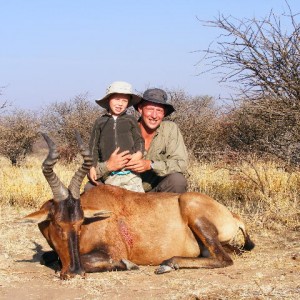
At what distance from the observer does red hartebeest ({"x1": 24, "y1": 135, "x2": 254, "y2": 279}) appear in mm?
5758

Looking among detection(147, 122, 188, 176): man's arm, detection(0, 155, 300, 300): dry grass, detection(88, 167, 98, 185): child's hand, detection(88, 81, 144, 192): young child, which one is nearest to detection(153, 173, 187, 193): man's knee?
detection(147, 122, 188, 176): man's arm

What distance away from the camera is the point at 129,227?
6273 millimetres

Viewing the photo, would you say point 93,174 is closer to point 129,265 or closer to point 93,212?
point 93,212

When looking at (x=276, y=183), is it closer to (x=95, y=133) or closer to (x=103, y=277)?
(x=95, y=133)

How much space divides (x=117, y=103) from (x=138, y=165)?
86 centimetres

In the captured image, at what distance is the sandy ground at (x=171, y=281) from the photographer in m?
4.94

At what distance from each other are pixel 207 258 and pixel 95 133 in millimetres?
2238

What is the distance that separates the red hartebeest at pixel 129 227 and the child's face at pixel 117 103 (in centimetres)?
115

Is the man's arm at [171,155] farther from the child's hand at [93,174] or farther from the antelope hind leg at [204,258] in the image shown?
the antelope hind leg at [204,258]

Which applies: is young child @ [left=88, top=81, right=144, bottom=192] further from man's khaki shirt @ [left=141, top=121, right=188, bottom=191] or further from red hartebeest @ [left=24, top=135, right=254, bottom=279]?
red hartebeest @ [left=24, top=135, right=254, bottom=279]

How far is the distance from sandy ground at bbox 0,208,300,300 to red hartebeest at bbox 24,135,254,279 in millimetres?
170

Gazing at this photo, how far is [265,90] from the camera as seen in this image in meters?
8.38

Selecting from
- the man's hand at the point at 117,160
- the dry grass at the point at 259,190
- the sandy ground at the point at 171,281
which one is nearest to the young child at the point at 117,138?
the man's hand at the point at 117,160

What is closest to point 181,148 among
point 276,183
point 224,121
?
Answer: point 276,183
